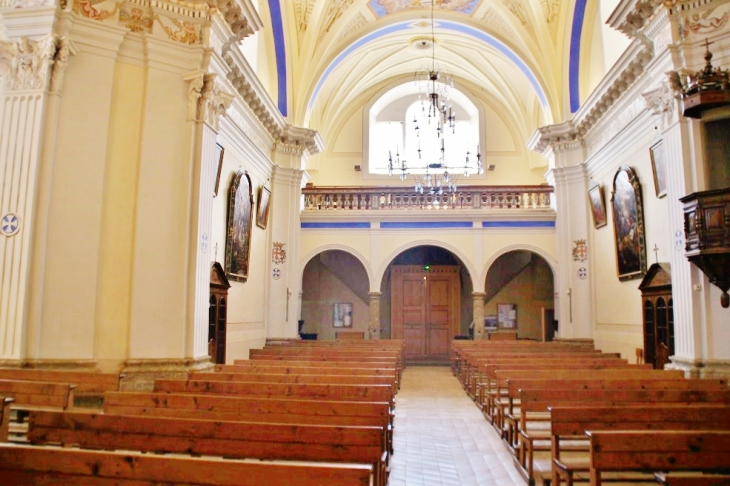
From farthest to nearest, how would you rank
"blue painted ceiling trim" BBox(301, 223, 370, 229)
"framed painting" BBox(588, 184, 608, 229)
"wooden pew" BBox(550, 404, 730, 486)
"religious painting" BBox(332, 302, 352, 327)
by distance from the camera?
"religious painting" BBox(332, 302, 352, 327) → "blue painted ceiling trim" BBox(301, 223, 370, 229) → "framed painting" BBox(588, 184, 608, 229) → "wooden pew" BBox(550, 404, 730, 486)

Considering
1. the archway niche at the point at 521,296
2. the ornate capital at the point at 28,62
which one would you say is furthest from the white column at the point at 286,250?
the ornate capital at the point at 28,62

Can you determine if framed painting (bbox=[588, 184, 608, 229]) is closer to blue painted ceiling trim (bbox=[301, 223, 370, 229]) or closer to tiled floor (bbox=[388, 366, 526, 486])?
tiled floor (bbox=[388, 366, 526, 486])

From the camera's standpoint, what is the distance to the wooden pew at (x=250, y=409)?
441cm

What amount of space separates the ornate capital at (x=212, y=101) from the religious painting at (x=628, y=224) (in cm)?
802

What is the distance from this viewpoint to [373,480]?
3.94 meters

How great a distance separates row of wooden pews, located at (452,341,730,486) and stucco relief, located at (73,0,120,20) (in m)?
7.14

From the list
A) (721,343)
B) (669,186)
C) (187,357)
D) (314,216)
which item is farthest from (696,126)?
(314,216)

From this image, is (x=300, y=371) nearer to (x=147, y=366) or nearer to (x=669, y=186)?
(x=147, y=366)

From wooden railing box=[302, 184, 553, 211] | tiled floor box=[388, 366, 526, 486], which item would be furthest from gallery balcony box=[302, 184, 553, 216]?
tiled floor box=[388, 366, 526, 486]

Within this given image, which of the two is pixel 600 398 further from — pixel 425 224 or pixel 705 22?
pixel 425 224

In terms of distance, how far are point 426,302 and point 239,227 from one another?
8.82 metres

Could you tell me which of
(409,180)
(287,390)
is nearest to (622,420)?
(287,390)

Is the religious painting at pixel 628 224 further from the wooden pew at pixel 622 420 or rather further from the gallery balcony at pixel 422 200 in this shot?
the wooden pew at pixel 622 420

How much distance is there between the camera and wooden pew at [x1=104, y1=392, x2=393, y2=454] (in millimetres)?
4410
